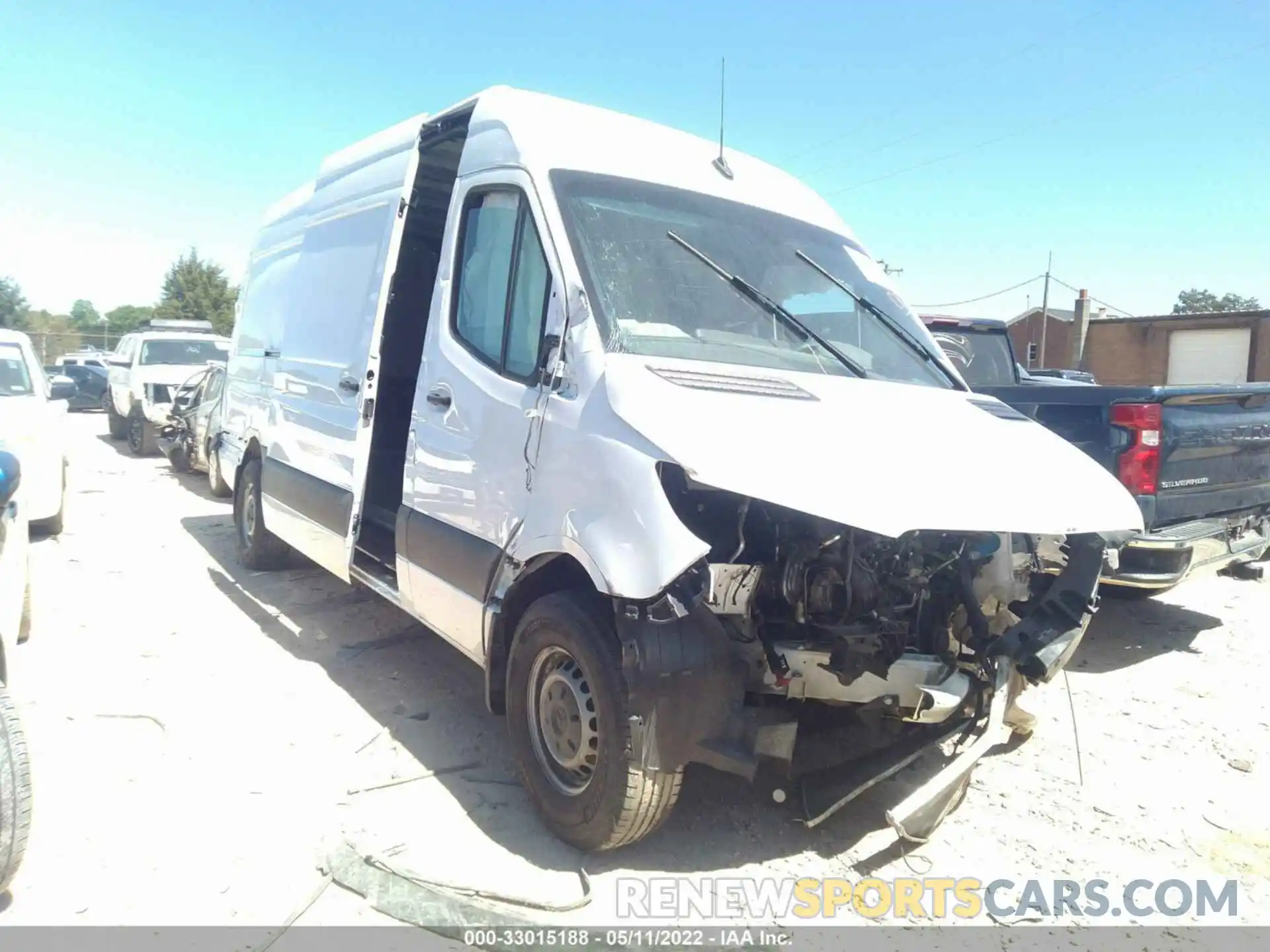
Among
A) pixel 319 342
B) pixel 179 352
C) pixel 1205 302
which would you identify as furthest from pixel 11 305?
pixel 1205 302

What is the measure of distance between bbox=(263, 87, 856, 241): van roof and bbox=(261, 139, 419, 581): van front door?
0.60 m

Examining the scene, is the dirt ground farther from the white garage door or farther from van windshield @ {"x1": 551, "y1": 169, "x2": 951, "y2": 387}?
the white garage door

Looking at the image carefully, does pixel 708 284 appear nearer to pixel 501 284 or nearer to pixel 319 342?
pixel 501 284

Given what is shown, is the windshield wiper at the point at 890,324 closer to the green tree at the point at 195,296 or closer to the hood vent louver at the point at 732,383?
the hood vent louver at the point at 732,383

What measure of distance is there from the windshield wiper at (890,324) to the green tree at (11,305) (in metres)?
57.4

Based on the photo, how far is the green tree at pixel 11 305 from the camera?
165 feet

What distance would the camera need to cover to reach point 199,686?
4.80 m

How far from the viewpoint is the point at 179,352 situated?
1559cm

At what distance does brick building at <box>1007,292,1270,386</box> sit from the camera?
Answer: 3331cm

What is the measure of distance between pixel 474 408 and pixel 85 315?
89.5 meters

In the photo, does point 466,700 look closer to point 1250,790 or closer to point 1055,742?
point 1055,742

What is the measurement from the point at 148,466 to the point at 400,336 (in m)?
10.4

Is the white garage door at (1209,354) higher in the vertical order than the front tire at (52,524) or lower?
higher

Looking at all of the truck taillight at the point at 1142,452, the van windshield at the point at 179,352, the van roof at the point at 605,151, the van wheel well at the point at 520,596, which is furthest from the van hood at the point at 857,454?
the van windshield at the point at 179,352
